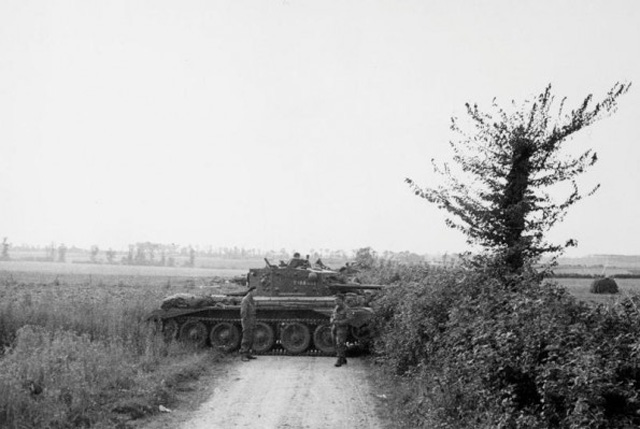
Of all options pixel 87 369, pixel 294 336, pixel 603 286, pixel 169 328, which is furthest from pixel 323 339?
pixel 603 286

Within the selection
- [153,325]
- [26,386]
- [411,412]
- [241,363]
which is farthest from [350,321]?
[26,386]

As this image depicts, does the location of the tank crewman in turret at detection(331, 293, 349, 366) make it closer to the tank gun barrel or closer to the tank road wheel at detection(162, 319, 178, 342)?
the tank gun barrel

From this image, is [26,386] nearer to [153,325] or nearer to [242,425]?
[242,425]

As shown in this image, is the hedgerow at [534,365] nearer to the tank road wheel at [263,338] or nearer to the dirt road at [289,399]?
the dirt road at [289,399]

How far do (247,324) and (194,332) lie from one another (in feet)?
7.11

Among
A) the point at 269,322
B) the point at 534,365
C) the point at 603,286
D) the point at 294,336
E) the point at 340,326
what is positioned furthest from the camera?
the point at 603,286

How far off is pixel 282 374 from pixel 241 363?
2.00 m

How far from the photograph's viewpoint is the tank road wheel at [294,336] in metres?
17.3

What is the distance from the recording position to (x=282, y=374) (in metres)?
14.1

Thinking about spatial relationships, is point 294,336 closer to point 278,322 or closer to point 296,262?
point 278,322

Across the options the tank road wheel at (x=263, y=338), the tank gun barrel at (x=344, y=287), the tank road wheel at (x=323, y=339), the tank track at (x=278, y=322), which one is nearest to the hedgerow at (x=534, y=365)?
the tank road wheel at (x=323, y=339)

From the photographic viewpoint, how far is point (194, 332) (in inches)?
698

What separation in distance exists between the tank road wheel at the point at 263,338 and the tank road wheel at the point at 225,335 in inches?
21.7

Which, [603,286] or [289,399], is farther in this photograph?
[603,286]
